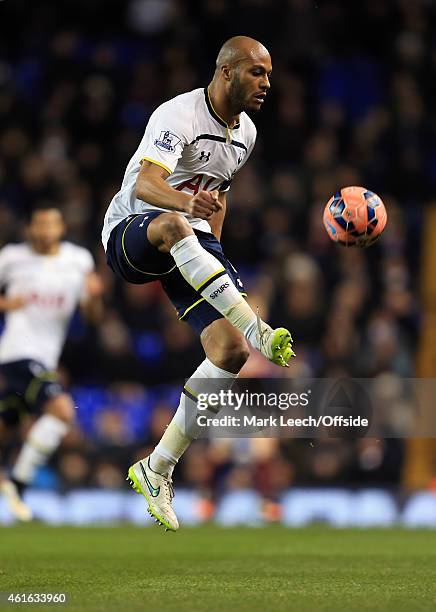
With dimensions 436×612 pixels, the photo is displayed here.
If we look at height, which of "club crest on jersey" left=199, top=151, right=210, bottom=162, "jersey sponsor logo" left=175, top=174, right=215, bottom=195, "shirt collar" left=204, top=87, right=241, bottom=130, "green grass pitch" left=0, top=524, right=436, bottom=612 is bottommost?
"green grass pitch" left=0, top=524, right=436, bottom=612

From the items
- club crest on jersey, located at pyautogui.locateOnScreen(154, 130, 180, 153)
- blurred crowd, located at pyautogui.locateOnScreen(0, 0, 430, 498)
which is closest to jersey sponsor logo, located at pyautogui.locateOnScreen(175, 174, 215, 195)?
club crest on jersey, located at pyautogui.locateOnScreen(154, 130, 180, 153)

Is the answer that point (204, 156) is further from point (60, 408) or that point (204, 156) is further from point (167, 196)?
point (60, 408)

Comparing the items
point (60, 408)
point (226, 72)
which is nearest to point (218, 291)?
point (226, 72)

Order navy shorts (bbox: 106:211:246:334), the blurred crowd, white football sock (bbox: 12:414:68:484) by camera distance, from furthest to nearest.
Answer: the blurred crowd → white football sock (bbox: 12:414:68:484) → navy shorts (bbox: 106:211:246:334)

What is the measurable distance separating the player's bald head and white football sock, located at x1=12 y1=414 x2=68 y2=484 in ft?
14.8

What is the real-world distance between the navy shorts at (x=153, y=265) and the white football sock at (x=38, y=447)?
3.78 m

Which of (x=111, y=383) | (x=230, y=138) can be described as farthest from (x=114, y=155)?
(x=230, y=138)

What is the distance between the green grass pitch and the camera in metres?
4.92

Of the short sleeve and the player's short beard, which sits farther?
the player's short beard

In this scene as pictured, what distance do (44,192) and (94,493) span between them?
4043 millimetres

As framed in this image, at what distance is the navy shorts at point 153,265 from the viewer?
20.5ft

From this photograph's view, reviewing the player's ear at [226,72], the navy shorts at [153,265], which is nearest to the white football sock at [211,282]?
the navy shorts at [153,265]

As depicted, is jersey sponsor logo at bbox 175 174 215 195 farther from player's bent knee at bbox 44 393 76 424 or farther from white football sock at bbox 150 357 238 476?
player's bent knee at bbox 44 393 76 424

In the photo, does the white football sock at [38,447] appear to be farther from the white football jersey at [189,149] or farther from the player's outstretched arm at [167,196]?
the player's outstretched arm at [167,196]
